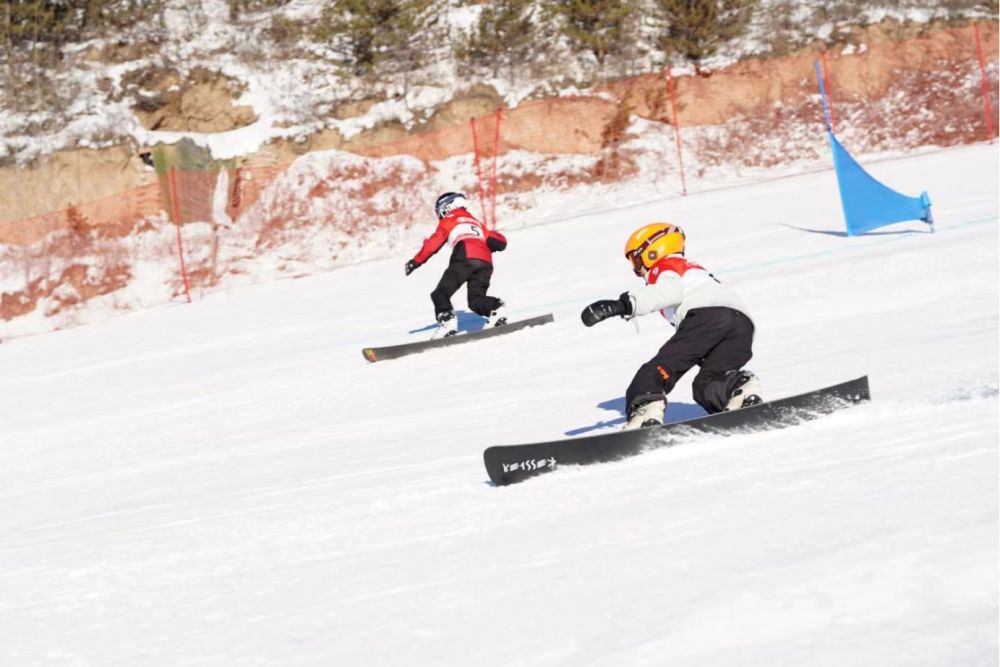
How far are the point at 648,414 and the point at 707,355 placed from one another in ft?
1.83

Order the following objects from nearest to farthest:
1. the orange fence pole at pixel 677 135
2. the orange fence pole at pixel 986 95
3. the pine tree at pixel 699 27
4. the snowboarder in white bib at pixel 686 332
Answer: the snowboarder in white bib at pixel 686 332, the orange fence pole at pixel 677 135, the orange fence pole at pixel 986 95, the pine tree at pixel 699 27

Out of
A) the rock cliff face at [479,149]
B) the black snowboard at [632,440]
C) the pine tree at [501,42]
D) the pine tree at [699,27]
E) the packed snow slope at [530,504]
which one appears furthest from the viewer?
the pine tree at [501,42]

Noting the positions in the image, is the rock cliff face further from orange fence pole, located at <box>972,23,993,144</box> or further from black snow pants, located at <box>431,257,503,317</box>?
black snow pants, located at <box>431,257,503,317</box>

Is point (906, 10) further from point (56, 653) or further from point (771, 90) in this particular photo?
point (56, 653)

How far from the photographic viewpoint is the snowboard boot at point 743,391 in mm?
5992

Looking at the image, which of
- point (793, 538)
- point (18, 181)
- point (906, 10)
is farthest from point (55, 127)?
point (793, 538)

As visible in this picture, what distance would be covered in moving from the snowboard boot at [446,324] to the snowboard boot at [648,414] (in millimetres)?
5200

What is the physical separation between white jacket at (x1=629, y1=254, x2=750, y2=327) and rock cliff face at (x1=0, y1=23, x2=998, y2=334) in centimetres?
1567

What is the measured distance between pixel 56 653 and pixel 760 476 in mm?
2947

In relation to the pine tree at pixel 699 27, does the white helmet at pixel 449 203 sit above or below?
below

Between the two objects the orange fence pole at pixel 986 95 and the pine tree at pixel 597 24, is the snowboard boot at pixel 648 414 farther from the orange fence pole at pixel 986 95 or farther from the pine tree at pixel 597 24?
the pine tree at pixel 597 24

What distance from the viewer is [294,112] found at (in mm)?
26859

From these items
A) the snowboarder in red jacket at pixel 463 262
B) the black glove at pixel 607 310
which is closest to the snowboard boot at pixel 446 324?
the snowboarder in red jacket at pixel 463 262

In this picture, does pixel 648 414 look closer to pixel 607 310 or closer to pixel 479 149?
pixel 607 310
